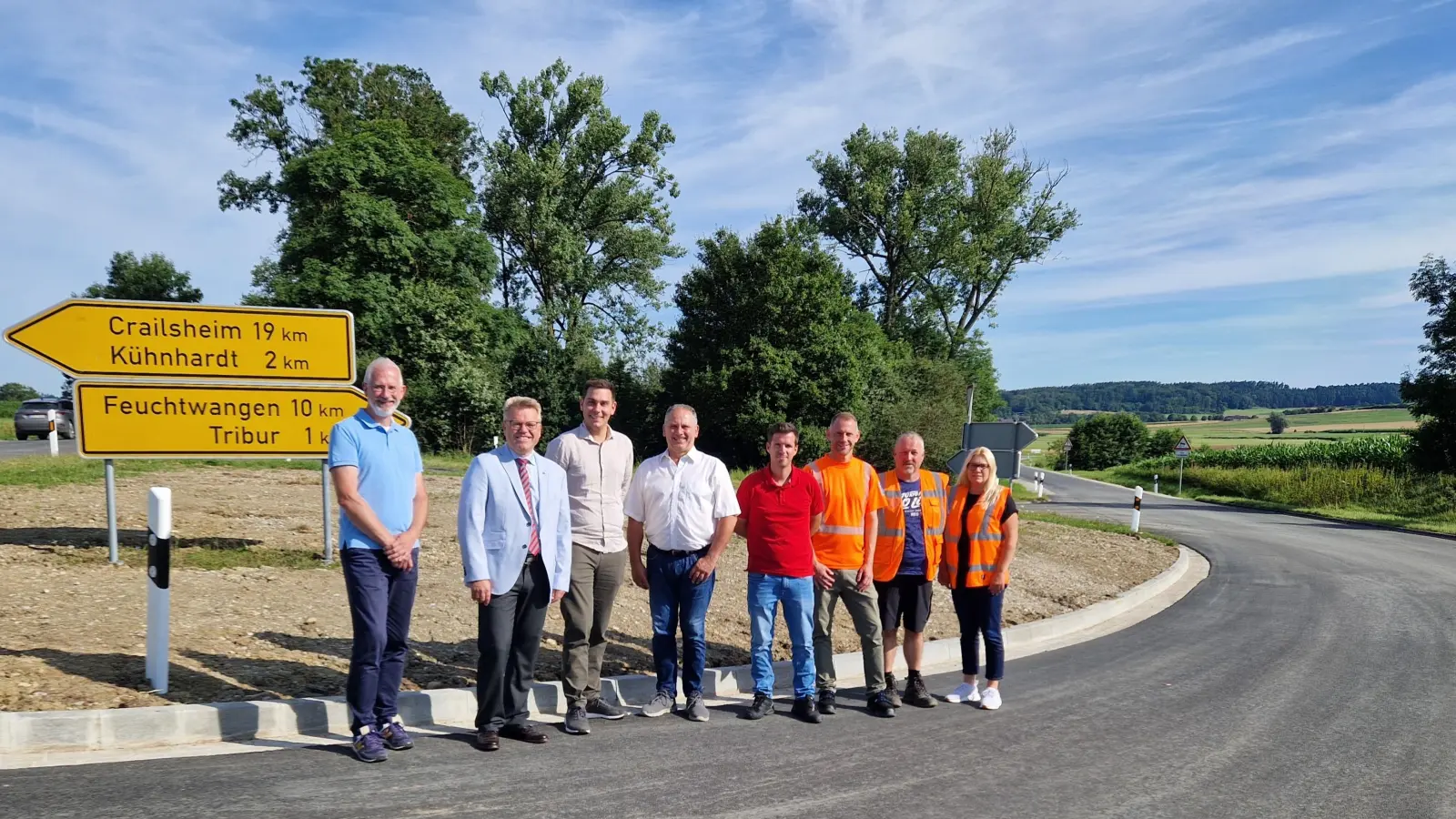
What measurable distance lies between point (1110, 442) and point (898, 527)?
225ft

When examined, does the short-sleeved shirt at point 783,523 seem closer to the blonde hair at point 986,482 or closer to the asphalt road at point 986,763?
the asphalt road at point 986,763

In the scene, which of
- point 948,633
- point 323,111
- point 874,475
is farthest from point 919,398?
point 874,475

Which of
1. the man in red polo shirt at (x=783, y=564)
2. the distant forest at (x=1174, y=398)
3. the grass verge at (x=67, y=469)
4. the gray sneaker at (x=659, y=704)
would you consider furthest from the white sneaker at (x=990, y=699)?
the distant forest at (x=1174, y=398)

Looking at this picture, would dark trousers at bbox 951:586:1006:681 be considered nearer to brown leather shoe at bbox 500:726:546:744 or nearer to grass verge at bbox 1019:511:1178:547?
brown leather shoe at bbox 500:726:546:744

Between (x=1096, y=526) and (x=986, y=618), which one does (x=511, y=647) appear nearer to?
(x=986, y=618)

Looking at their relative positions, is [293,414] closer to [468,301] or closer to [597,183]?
[468,301]

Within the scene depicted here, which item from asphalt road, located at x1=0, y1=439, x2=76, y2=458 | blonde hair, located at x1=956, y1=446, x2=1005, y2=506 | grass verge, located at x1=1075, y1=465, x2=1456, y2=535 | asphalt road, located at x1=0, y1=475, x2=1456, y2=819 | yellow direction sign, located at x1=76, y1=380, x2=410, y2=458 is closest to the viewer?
asphalt road, located at x1=0, y1=475, x2=1456, y2=819

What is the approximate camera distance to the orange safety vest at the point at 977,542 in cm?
573

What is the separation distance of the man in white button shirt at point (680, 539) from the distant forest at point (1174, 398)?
11959 centimetres

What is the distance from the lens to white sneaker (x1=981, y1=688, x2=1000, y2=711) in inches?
224

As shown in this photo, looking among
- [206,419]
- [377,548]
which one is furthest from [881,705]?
[206,419]

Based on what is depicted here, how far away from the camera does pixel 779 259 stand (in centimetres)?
3781

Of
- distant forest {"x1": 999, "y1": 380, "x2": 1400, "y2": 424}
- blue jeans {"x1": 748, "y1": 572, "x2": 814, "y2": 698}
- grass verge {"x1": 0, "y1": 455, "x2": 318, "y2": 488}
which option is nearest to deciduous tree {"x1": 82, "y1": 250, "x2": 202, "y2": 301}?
grass verge {"x1": 0, "y1": 455, "x2": 318, "y2": 488}

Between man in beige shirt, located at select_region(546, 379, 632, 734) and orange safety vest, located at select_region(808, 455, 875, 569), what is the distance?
1275 mm
